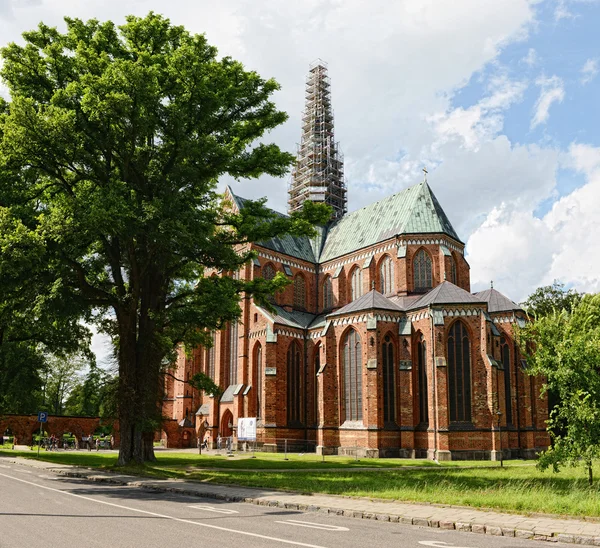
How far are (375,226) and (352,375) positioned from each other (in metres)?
13.9

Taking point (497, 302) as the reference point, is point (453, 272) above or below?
above

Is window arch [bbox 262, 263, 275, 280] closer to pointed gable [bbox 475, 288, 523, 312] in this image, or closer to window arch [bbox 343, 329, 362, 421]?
window arch [bbox 343, 329, 362, 421]

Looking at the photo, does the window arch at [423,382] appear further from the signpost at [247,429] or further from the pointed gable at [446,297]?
the signpost at [247,429]

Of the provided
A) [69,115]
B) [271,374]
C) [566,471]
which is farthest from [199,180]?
[271,374]

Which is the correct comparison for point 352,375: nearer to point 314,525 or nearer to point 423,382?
point 423,382

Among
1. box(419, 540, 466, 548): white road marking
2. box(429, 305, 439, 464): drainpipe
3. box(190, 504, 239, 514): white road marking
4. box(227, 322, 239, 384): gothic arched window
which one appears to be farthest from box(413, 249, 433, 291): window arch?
box(419, 540, 466, 548): white road marking

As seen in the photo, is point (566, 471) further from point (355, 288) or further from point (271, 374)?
point (355, 288)

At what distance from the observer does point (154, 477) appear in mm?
19000

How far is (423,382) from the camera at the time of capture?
36.9 m

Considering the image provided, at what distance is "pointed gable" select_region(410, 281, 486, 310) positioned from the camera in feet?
119

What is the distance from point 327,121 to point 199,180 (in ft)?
141

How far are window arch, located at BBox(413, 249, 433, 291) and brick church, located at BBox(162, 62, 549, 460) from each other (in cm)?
7

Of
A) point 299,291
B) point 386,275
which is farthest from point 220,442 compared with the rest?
point 386,275

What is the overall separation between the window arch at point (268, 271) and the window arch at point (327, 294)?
5039 mm
